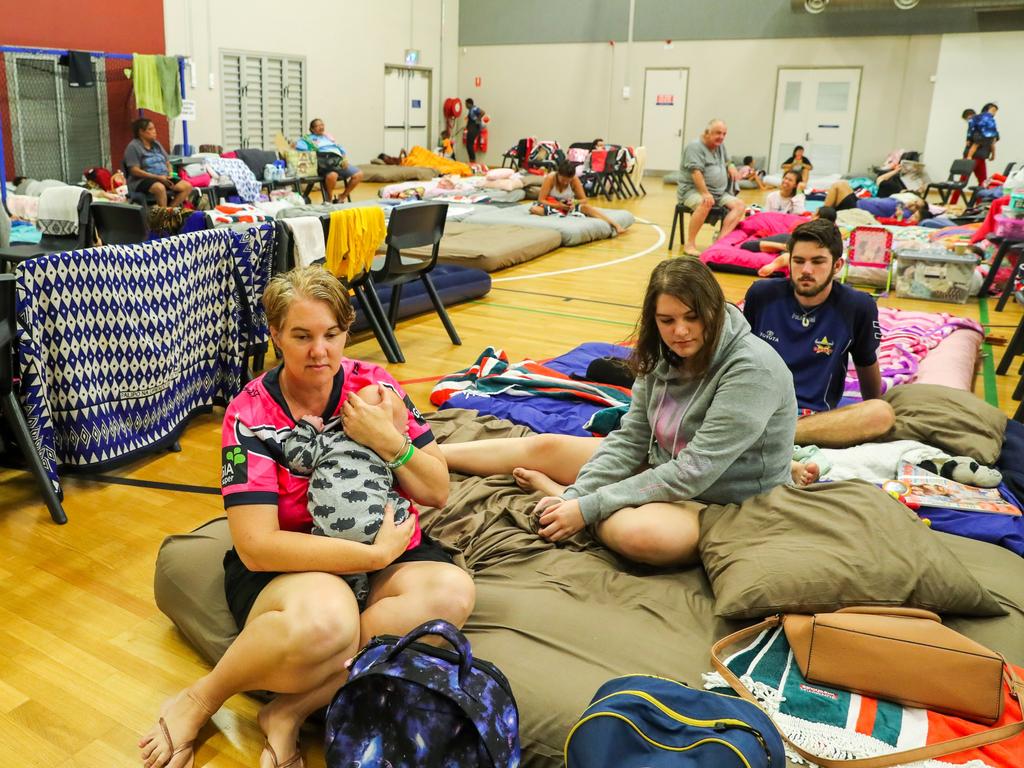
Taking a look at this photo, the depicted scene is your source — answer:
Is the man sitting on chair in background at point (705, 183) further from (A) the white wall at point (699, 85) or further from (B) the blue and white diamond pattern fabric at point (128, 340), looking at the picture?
(A) the white wall at point (699, 85)

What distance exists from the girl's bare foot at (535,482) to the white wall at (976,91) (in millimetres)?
14444

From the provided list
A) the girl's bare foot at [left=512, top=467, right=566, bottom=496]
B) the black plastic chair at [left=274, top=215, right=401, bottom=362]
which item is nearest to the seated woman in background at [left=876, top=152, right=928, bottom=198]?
the black plastic chair at [left=274, top=215, right=401, bottom=362]

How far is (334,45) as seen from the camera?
48.9 feet

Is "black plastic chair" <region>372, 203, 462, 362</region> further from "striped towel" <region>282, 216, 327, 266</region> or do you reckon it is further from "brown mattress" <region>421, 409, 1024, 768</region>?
"brown mattress" <region>421, 409, 1024, 768</region>

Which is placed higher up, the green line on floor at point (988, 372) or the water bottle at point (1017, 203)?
the water bottle at point (1017, 203)

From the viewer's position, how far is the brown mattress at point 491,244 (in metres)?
7.25

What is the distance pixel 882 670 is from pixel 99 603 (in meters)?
2.04

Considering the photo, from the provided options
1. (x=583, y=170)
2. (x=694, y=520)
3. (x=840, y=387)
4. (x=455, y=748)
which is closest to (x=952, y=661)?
(x=694, y=520)

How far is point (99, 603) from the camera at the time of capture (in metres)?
2.45

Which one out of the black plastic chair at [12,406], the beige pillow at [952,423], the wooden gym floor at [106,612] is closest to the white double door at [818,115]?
the wooden gym floor at [106,612]

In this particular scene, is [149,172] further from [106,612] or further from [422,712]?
[422,712]

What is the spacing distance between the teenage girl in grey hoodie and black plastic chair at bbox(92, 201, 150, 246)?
2646mm

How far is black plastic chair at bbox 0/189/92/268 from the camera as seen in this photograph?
4379 mm

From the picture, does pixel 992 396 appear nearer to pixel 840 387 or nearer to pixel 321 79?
pixel 840 387
